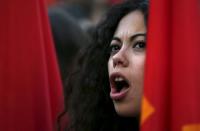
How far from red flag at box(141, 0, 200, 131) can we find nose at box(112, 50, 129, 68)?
14.8 inches

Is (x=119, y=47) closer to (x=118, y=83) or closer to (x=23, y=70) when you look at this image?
(x=118, y=83)

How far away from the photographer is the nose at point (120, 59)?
240 cm

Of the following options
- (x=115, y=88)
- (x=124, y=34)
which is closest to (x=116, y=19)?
(x=124, y=34)

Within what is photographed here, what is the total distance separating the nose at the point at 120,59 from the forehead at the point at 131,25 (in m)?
0.09

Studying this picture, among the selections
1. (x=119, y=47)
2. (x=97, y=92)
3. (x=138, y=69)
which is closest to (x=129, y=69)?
(x=138, y=69)

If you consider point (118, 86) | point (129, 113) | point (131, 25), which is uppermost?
point (131, 25)

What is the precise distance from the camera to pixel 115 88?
250 centimetres

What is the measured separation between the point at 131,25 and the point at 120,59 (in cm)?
18

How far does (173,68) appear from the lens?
Answer: 2000 millimetres

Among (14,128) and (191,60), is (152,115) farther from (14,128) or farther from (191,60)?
(14,128)

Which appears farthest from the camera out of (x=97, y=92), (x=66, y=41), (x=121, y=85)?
(x=66, y=41)

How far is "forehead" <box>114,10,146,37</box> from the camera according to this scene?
245 cm

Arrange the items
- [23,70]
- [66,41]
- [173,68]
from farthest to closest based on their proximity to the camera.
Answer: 1. [66,41]
2. [23,70]
3. [173,68]

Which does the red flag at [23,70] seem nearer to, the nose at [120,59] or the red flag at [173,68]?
the nose at [120,59]
